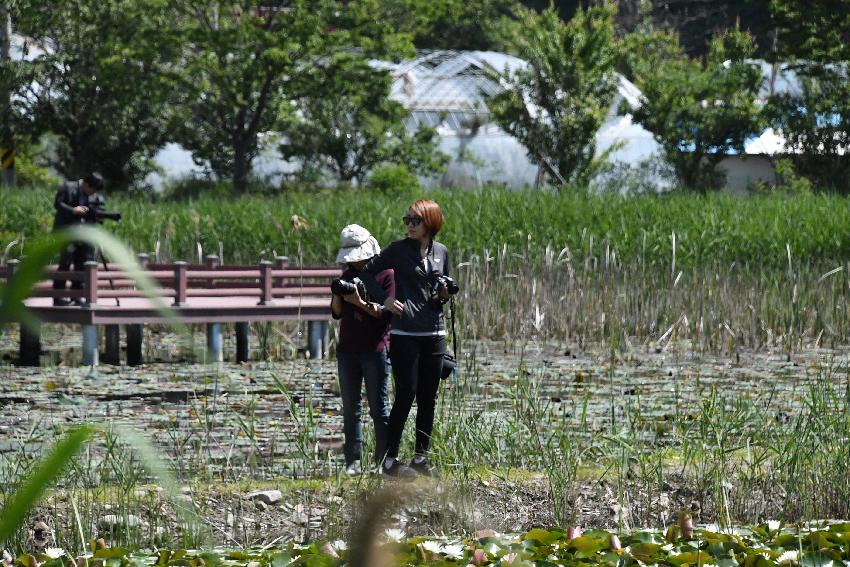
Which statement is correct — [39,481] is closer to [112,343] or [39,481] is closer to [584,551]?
[584,551]

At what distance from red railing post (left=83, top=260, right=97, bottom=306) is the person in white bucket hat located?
22.3ft

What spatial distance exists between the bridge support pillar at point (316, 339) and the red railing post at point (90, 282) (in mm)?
2001

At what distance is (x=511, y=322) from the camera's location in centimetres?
1471

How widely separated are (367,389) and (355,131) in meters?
25.2

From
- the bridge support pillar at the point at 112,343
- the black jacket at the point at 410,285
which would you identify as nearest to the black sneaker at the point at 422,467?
the black jacket at the point at 410,285

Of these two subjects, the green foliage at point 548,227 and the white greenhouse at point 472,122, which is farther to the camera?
the white greenhouse at point 472,122

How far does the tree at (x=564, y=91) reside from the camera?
31547mm

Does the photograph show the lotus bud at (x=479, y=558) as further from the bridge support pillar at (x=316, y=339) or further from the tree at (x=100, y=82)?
the tree at (x=100, y=82)

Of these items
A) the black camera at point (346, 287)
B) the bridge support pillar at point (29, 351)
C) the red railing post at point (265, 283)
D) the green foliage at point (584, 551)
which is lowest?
the bridge support pillar at point (29, 351)

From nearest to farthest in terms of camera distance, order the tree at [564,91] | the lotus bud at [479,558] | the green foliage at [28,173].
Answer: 1. the lotus bud at [479,558]
2. the tree at [564,91]
3. the green foliage at [28,173]

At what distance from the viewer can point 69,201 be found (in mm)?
13227

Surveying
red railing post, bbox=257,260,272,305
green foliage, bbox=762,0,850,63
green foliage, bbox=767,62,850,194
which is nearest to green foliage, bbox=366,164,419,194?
green foliage, bbox=767,62,850,194

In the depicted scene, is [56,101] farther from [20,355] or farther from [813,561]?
[813,561]

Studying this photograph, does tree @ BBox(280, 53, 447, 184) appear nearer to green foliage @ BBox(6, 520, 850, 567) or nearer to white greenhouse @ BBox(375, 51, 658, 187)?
white greenhouse @ BBox(375, 51, 658, 187)
